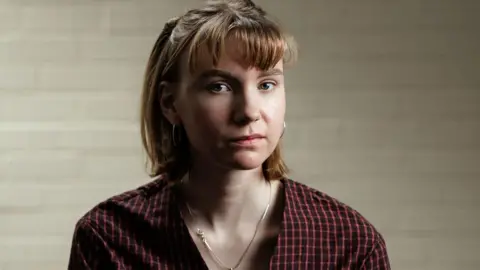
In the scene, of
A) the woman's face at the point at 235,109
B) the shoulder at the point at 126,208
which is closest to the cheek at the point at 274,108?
the woman's face at the point at 235,109

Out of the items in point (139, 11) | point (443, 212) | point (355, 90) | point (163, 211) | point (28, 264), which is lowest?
point (28, 264)

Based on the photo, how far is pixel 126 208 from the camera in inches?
50.9

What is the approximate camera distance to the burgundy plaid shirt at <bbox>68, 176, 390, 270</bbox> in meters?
1.24

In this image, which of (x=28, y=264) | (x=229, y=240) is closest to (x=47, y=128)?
(x=28, y=264)

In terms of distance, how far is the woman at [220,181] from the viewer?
44.2 inches

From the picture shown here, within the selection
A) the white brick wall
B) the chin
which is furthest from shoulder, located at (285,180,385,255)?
the white brick wall

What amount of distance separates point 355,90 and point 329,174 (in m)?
0.24

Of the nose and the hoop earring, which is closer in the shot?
the nose

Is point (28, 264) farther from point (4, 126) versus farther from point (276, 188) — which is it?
point (276, 188)

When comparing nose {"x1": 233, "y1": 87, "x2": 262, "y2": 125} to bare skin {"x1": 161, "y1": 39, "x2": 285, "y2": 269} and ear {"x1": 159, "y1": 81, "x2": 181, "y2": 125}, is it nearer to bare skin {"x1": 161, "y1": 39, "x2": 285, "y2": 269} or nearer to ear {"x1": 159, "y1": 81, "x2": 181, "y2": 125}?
bare skin {"x1": 161, "y1": 39, "x2": 285, "y2": 269}

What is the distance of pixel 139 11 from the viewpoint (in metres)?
1.97

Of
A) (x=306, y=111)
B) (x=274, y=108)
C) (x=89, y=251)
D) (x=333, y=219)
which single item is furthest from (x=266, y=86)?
(x=306, y=111)

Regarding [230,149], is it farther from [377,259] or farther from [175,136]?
[377,259]

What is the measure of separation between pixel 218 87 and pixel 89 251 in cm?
39
